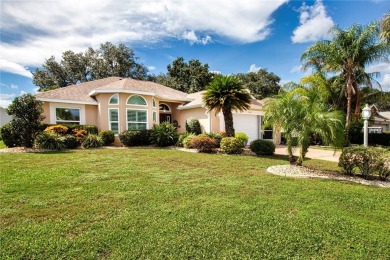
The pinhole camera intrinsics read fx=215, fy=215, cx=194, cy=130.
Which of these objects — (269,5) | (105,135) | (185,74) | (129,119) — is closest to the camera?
(269,5)

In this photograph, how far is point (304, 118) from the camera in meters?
8.52

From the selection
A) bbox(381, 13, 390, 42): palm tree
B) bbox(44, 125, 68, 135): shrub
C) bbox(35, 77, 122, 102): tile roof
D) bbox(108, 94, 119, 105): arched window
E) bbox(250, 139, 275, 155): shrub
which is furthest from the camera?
bbox(381, 13, 390, 42): palm tree

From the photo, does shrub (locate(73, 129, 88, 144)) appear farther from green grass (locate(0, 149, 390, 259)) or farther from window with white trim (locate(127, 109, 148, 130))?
green grass (locate(0, 149, 390, 259))

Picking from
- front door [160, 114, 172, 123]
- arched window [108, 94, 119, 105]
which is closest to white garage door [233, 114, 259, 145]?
front door [160, 114, 172, 123]

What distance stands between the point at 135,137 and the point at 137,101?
3257mm

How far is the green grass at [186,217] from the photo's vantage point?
3348 mm

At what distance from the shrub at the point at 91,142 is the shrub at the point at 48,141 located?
54.7 inches

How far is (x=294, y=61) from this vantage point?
73.2ft

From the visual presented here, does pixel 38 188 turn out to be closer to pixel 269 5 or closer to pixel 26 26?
pixel 26 26

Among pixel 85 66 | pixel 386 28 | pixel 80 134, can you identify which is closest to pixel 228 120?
pixel 80 134

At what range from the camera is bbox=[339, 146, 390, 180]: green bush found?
25.3ft

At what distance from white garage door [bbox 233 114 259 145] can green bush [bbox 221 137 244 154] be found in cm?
537

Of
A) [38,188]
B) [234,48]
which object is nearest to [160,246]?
[38,188]

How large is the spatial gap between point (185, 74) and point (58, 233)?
3675 cm
